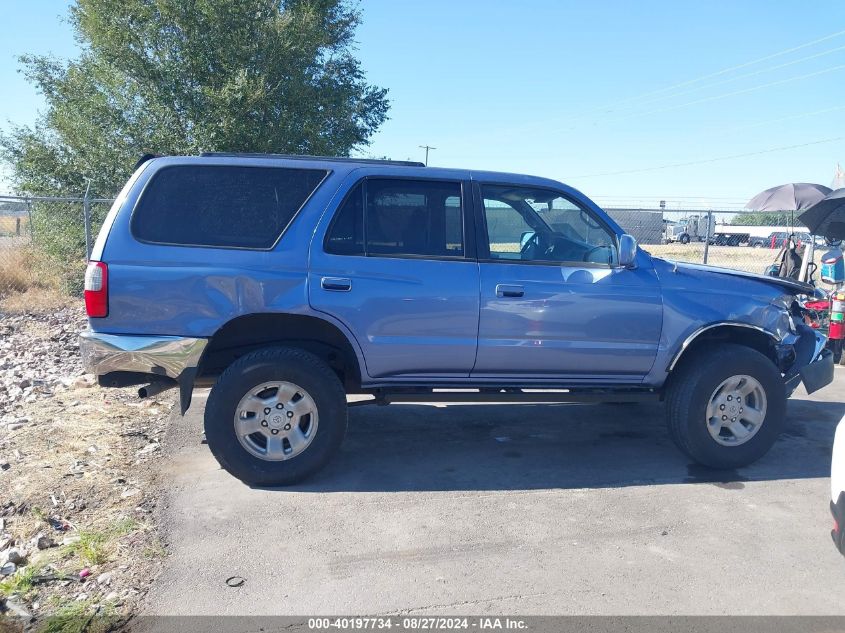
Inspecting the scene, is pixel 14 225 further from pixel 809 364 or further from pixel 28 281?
pixel 809 364

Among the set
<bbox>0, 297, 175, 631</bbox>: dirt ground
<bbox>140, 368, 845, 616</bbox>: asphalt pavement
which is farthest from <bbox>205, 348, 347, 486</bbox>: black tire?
<bbox>0, 297, 175, 631</bbox>: dirt ground

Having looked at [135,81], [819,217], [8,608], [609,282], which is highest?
[135,81]

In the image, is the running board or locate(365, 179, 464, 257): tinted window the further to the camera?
the running board

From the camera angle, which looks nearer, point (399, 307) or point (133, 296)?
point (133, 296)

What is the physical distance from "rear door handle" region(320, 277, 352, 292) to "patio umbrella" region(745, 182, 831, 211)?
10027 mm

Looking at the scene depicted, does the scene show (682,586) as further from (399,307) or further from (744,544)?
(399,307)

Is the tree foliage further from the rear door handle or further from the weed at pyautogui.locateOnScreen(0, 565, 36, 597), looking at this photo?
the weed at pyautogui.locateOnScreen(0, 565, 36, 597)

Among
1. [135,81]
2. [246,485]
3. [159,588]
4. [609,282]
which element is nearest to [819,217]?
[609,282]

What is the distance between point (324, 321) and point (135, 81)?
1106cm

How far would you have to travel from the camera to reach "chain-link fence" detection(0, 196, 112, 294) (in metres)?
13.2

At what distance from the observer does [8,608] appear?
10.3 feet

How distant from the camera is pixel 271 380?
14.5 ft

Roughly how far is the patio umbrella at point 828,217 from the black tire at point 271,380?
8.16 meters

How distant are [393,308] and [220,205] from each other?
1331 millimetres
